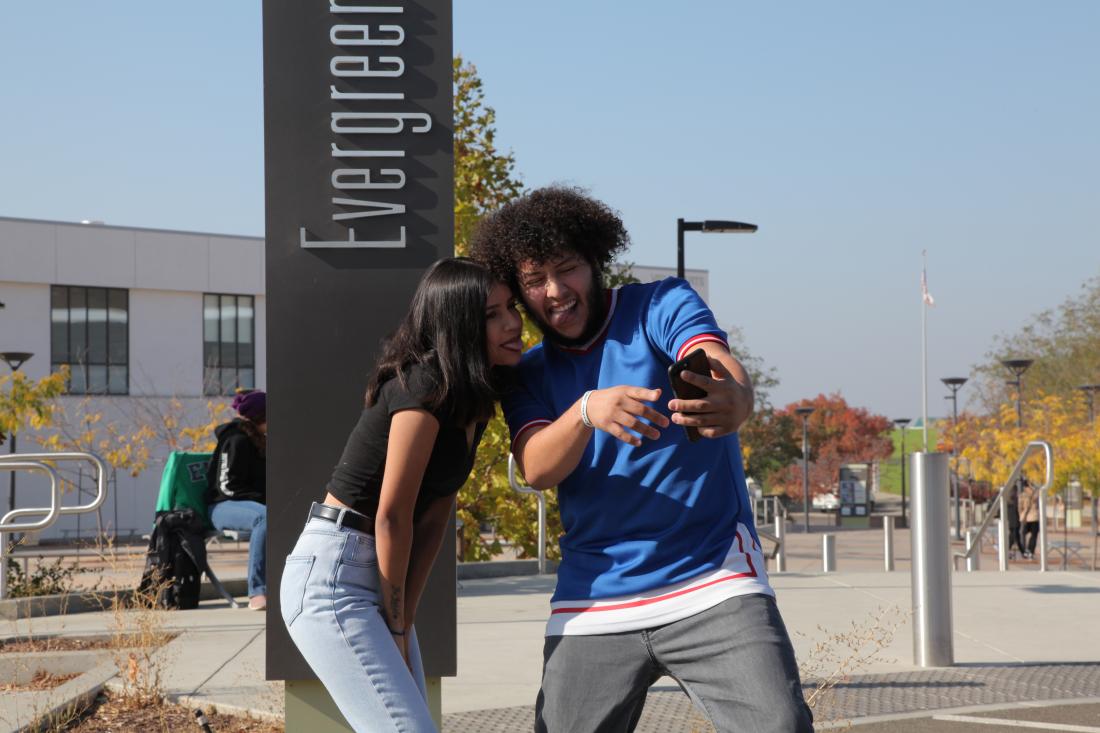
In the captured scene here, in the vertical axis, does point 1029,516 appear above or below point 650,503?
below

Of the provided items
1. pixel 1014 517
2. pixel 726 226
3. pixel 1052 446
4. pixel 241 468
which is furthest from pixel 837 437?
pixel 241 468

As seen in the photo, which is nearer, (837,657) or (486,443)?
(837,657)

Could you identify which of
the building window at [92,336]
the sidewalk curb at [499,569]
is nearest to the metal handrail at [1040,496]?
the sidewalk curb at [499,569]

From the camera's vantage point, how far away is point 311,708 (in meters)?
4.46

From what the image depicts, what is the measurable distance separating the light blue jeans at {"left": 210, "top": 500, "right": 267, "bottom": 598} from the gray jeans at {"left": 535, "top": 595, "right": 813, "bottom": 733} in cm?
594

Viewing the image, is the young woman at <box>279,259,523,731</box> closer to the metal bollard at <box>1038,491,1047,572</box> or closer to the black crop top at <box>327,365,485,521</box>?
the black crop top at <box>327,365,485,521</box>

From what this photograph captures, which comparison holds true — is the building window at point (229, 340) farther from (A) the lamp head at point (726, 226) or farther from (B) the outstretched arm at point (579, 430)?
(B) the outstretched arm at point (579, 430)

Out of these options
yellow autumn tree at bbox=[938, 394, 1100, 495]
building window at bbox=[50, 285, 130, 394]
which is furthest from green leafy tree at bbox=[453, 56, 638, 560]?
building window at bbox=[50, 285, 130, 394]

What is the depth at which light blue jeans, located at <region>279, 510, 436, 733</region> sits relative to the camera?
2877 millimetres

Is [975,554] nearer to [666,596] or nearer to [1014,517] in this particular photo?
[1014,517]

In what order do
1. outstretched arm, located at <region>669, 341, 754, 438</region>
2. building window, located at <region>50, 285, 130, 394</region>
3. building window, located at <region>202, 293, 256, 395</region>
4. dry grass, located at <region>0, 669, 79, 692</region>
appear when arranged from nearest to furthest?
1. outstretched arm, located at <region>669, 341, 754, 438</region>
2. dry grass, located at <region>0, 669, 79, 692</region>
3. building window, located at <region>50, 285, 130, 394</region>
4. building window, located at <region>202, 293, 256, 395</region>

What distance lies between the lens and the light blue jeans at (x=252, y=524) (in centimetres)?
859

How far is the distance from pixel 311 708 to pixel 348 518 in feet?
5.93

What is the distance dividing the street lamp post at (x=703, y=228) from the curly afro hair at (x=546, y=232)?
13120mm
